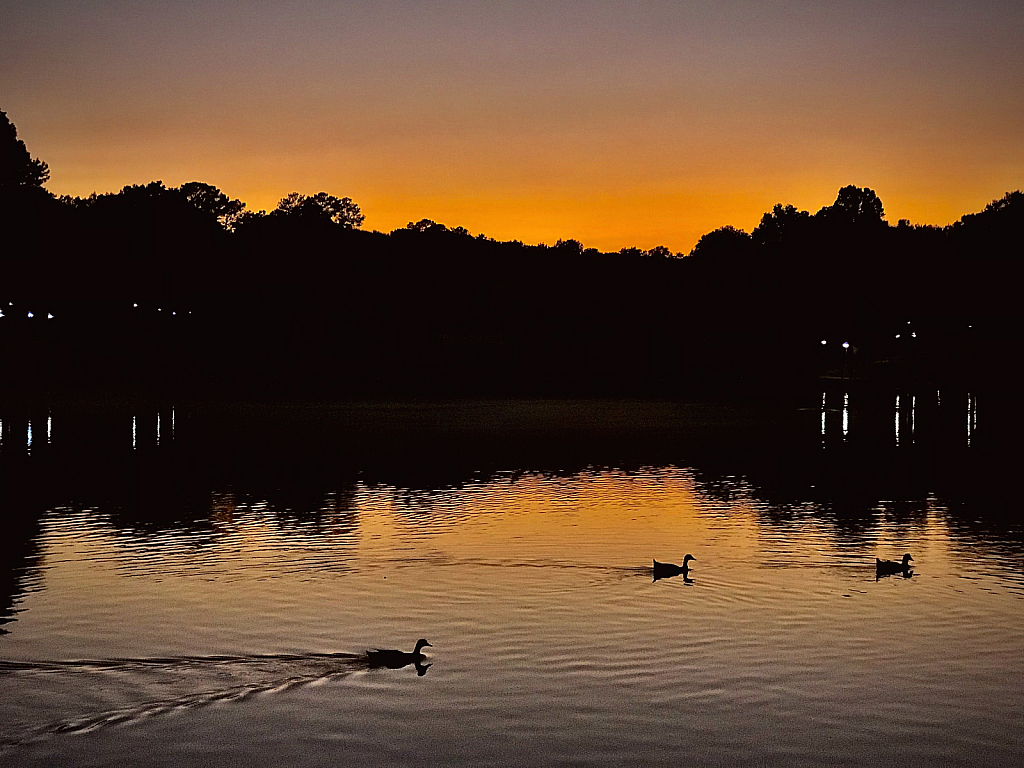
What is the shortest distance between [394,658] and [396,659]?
0.12 feet

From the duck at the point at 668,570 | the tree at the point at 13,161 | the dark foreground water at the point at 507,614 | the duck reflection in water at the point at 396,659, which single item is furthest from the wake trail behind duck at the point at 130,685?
the tree at the point at 13,161

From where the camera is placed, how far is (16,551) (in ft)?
109

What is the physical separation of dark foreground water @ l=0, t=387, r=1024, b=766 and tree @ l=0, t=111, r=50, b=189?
10991 cm

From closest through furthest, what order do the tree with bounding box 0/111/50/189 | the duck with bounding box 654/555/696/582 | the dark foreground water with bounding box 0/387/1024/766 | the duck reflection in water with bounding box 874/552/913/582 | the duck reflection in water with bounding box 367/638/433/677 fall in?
the dark foreground water with bounding box 0/387/1024/766 → the duck reflection in water with bounding box 367/638/433/677 → the duck with bounding box 654/555/696/582 → the duck reflection in water with bounding box 874/552/913/582 → the tree with bounding box 0/111/50/189

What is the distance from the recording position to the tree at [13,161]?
155m

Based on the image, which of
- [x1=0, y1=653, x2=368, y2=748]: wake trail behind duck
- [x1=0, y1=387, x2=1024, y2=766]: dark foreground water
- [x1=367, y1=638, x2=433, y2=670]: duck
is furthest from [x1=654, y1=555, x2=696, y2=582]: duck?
[x1=0, y1=653, x2=368, y2=748]: wake trail behind duck

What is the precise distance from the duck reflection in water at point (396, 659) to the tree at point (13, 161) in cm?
14707

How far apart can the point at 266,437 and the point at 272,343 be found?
120 meters

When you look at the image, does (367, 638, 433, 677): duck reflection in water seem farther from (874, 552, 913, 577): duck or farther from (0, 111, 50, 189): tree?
(0, 111, 50, 189): tree

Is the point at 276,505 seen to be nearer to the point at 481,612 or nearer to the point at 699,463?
the point at 481,612

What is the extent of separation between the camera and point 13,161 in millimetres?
159125

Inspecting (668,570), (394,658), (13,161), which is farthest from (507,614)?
(13,161)

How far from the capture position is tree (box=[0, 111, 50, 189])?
6112 inches

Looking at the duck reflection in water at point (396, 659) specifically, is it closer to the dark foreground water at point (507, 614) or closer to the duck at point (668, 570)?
the dark foreground water at point (507, 614)
